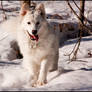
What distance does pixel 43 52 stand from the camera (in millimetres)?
5004

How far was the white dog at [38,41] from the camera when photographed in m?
4.93

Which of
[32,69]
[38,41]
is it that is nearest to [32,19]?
[38,41]

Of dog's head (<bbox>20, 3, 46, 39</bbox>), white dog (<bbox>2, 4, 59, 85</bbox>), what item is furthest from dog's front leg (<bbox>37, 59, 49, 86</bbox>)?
dog's head (<bbox>20, 3, 46, 39</bbox>)

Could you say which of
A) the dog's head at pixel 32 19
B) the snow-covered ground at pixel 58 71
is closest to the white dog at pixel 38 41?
the dog's head at pixel 32 19

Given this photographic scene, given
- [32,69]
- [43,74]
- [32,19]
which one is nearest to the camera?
[43,74]

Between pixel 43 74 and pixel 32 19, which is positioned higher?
pixel 32 19

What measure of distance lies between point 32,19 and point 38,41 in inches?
17.9

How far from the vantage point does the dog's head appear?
485 cm

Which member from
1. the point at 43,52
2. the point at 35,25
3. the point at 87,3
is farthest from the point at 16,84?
the point at 87,3

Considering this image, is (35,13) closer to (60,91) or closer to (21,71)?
(21,71)

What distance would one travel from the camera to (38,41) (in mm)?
5055

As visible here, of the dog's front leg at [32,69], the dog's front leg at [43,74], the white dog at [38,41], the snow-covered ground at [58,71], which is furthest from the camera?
the dog's front leg at [32,69]

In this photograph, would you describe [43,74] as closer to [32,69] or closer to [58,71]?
[32,69]

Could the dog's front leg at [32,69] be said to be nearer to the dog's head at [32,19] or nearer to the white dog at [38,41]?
the white dog at [38,41]
